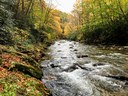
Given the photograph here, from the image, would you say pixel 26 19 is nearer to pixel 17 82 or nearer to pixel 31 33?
pixel 31 33

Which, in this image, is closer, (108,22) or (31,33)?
(31,33)

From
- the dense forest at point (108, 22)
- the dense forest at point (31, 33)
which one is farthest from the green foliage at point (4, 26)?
the dense forest at point (108, 22)

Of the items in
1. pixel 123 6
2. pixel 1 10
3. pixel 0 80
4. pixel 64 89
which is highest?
pixel 123 6

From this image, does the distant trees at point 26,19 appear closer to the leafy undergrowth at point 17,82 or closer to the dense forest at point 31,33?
the dense forest at point 31,33

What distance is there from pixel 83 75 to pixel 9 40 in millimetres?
6480

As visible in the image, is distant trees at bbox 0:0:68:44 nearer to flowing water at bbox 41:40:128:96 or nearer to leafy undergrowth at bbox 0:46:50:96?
flowing water at bbox 41:40:128:96

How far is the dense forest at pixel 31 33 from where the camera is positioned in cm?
760

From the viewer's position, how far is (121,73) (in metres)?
10.6

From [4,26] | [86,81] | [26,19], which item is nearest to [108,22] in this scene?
[26,19]

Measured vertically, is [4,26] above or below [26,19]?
below

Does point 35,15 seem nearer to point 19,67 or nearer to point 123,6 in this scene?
point 123,6

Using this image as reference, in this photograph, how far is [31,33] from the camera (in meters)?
27.5

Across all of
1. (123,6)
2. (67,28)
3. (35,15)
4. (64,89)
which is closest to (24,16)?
(35,15)

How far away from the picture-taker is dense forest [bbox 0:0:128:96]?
24.9ft
